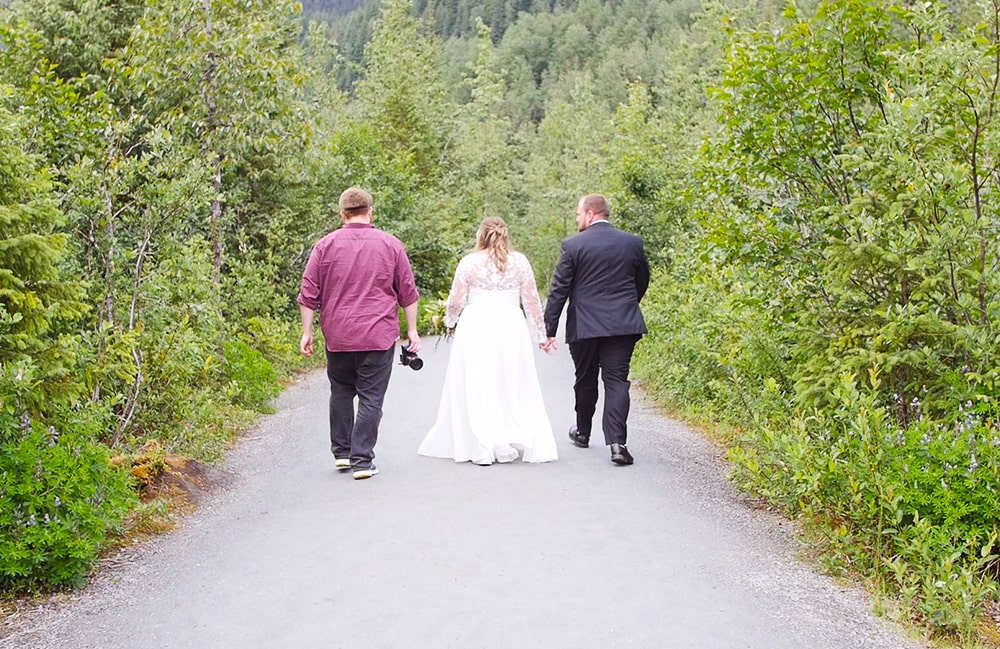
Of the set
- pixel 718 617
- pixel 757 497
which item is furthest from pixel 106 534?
pixel 757 497

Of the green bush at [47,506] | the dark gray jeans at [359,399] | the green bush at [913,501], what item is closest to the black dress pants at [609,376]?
the dark gray jeans at [359,399]

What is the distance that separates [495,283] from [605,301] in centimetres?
101

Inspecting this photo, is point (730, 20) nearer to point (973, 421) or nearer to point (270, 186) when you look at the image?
point (973, 421)

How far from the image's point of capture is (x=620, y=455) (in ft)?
26.8

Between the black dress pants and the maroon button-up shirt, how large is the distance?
5.60 ft

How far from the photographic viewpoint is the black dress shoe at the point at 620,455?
8164 millimetres

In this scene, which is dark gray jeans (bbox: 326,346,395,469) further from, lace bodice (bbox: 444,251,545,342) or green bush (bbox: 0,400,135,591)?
green bush (bbox: 0,400,135,591)

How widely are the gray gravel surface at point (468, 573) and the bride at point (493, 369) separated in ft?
1.02

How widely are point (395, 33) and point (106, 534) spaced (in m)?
32.9

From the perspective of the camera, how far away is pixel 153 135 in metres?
8.95

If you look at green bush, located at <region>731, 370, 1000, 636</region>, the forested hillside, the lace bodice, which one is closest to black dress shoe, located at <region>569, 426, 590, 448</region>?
the lace bodice

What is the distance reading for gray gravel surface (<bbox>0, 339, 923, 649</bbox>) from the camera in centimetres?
445

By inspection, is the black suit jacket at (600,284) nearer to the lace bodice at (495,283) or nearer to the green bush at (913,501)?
the lace bodice at (495,283)

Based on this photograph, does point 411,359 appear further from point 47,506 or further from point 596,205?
point 47,506
